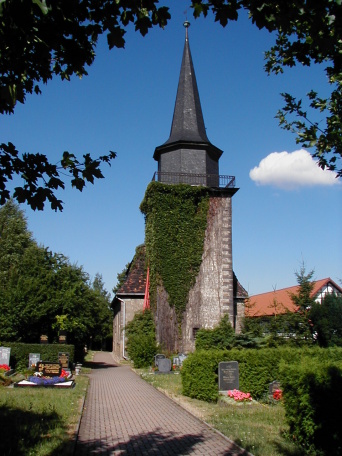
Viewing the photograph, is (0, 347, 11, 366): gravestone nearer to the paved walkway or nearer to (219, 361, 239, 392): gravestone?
the paved walkway

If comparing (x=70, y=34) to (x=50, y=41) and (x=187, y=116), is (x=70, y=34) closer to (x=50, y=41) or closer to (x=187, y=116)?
(x=50, y=41)

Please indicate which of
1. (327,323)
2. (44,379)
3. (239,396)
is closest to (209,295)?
(327,323)

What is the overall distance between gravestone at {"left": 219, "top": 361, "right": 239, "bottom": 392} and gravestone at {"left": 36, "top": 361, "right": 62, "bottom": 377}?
24.2 feet

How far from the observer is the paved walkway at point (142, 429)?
828 cm

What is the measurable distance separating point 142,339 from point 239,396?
43.9ft

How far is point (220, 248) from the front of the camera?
91.0 feet

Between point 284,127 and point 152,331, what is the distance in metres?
20.3

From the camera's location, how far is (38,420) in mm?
10219

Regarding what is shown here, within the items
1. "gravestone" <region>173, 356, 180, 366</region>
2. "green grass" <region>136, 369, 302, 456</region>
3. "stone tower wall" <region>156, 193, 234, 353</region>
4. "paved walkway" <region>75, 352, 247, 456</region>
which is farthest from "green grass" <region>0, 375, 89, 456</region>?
"stone tower wall" <region>156, 193, 234, 353</region>

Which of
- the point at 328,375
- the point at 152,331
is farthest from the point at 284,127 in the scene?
the point at 152,331

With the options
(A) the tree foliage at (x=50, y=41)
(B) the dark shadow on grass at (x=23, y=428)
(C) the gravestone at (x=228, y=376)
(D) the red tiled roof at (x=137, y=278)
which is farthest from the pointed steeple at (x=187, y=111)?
(A) the tree foliage at (x=50, y=41)

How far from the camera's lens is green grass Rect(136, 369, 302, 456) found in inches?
325

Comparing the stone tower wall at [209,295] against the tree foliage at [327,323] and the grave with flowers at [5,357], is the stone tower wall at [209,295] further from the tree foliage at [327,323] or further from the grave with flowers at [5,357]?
the grave with flowers at [5,357]

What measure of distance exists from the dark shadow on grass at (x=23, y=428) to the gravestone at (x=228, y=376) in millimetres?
5477
